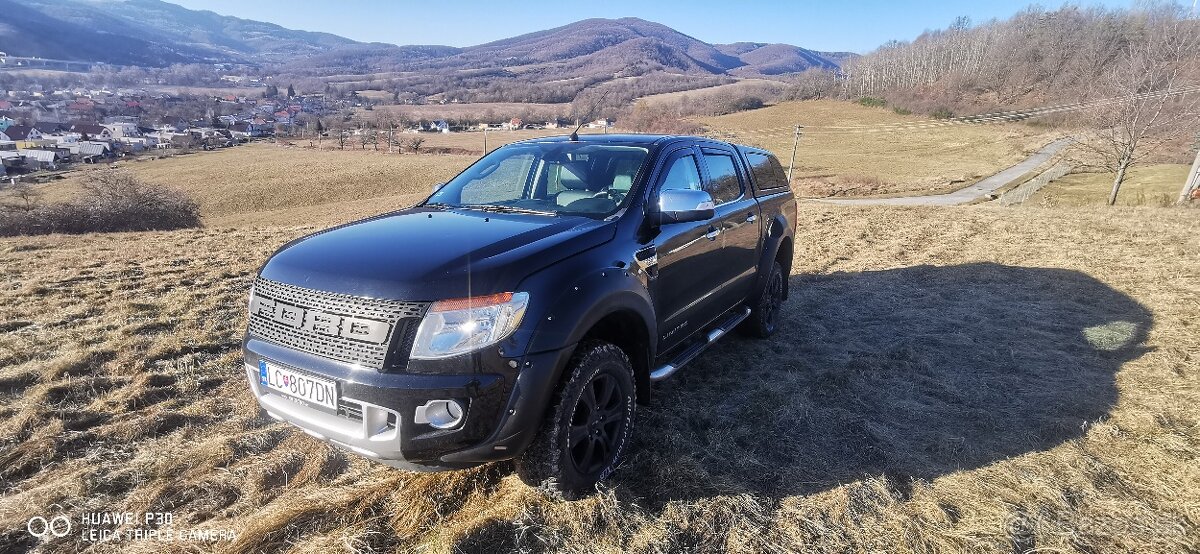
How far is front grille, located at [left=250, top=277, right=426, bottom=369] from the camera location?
220 cm

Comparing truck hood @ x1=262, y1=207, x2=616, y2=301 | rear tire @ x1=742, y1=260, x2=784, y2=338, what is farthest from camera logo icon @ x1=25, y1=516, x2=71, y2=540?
rear tire @ x1=742, y1=260, x2=784, y2=338

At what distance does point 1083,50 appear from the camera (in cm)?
6003

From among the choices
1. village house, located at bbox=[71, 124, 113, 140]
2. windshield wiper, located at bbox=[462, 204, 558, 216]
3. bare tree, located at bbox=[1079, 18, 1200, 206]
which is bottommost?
village house, located at bbox=[71, 124, 113, 140]

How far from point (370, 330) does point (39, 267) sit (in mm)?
8280

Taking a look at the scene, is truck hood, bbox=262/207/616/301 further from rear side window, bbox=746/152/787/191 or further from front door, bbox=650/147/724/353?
rear side window, bbox=746/152/787/191

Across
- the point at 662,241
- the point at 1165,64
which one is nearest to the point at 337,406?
the point at 662,241

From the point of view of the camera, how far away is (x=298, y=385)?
2373mm

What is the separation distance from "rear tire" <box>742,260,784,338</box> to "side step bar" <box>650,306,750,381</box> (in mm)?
160

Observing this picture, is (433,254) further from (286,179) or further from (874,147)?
(874,147)

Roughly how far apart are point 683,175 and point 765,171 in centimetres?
172

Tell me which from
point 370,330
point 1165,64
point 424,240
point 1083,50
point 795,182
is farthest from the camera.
→ point 1083,50

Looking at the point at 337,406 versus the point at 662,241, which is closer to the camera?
the point at 337,406

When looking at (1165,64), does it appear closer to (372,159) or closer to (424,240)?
(424,240)

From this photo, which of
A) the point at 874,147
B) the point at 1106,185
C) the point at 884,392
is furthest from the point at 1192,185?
the point at 874,147
